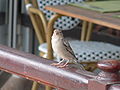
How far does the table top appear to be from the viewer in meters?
2.67

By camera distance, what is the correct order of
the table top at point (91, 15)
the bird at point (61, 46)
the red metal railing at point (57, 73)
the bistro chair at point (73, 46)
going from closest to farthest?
1. the red metal railing at point (57, 73)
2. the bird at point (61, 46)
3. the table top at point (91, 15)
4. the bistro chair at point (73, 46)

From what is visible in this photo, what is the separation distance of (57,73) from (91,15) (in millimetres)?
1578

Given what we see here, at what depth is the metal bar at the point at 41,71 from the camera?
1.22 metres

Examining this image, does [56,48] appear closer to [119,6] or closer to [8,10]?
[119,6]

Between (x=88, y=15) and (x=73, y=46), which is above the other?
(x=88, y=15)

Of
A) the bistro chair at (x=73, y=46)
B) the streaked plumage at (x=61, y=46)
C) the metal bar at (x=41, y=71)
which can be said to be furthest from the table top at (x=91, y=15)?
the metal bar at (x=41, y=71)

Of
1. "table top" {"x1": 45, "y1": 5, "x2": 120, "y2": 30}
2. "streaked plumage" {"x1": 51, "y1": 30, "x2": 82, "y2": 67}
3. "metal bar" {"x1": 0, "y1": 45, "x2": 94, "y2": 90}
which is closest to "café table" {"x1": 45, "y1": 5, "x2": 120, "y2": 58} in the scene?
"table top" {"x1": 45, "y1": 5, "x2": 120, "y2": 30}

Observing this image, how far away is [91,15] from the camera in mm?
2820

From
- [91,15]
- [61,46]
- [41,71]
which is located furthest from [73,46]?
[41,71]

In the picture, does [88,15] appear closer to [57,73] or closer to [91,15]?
[91,15]

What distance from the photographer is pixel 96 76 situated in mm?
1179

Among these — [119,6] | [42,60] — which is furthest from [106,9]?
[42,60]

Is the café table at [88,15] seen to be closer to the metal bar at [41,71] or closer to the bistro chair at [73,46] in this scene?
the bistro chair at [73,46]

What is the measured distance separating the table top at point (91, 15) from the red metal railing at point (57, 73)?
1.29 m
